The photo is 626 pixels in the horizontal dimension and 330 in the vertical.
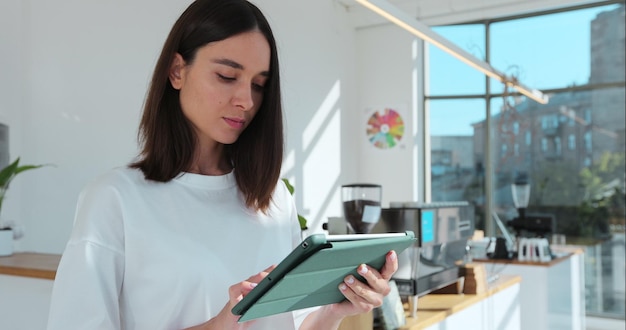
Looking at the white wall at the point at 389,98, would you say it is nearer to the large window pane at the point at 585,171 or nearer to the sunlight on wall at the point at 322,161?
the sunlight on wall at the point at 322,161

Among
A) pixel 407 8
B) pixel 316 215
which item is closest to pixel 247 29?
pixel 316 215

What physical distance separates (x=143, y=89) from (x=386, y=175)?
393 centimetres

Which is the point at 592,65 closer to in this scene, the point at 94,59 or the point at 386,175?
the point at 386,175

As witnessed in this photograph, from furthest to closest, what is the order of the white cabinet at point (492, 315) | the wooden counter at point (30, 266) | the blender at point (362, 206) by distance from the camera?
the white cabinet at point (492, 315) < the blender at point (362, 206) < the wooden counter at point (30, 266)

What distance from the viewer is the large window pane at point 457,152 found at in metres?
7.59

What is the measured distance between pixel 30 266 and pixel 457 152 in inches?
236

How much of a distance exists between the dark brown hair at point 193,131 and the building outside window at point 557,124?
5.69 meters

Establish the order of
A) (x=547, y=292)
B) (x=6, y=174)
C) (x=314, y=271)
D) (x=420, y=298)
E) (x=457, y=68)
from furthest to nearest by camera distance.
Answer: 1. (x=457, y=68)
2. (x=547, y=292)
3. (x=420, y=298)
4. (x=6, y=174)
5. (x=314, y=271)

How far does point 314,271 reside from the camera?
97cm

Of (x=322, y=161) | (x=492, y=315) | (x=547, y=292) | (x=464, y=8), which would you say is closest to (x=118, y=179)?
(x=492, y=315)

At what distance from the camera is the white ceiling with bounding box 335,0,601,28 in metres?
6.95

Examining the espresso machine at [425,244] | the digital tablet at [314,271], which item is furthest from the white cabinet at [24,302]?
the digital tablet at [314,271]

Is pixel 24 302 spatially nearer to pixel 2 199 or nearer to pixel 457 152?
pixel 2 199

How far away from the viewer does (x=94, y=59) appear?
4.18 metres
